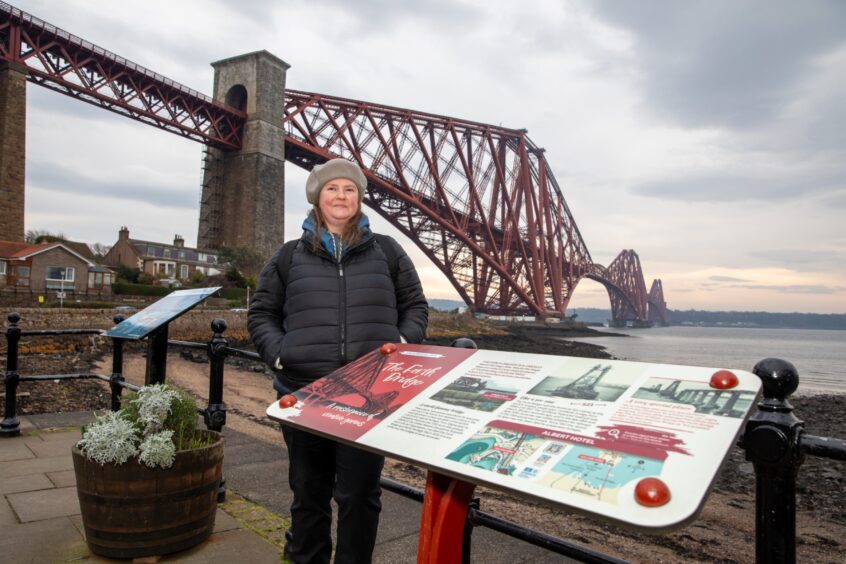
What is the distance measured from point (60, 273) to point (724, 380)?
99.2 ft

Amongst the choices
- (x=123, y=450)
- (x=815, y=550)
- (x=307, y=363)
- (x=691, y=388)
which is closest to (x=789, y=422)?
(x=691, y=388)

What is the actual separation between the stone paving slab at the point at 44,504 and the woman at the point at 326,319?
1.27 meters

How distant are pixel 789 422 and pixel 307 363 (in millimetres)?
1383

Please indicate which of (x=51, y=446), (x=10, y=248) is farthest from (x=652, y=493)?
(x=10, y=248)

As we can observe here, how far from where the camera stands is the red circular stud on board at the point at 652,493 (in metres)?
0.88

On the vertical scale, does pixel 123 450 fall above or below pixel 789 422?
below

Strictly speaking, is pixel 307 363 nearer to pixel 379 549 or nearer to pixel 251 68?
pixel 379 549

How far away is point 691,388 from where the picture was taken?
1.13m

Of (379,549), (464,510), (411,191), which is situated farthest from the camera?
(411,191)

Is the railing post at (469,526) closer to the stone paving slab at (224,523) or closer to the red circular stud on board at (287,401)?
the red circular stud on board at (287,401)

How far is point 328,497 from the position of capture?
6.61ft

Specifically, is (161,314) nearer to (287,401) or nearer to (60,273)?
(287,401)

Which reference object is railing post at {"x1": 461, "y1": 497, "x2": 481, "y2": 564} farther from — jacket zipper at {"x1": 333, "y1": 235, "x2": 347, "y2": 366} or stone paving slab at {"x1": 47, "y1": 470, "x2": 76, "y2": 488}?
stone paving slab at {"x1": 47, "y1": 470, "x2": 76, "y2": 488}

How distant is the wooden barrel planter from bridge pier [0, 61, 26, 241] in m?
23.4
